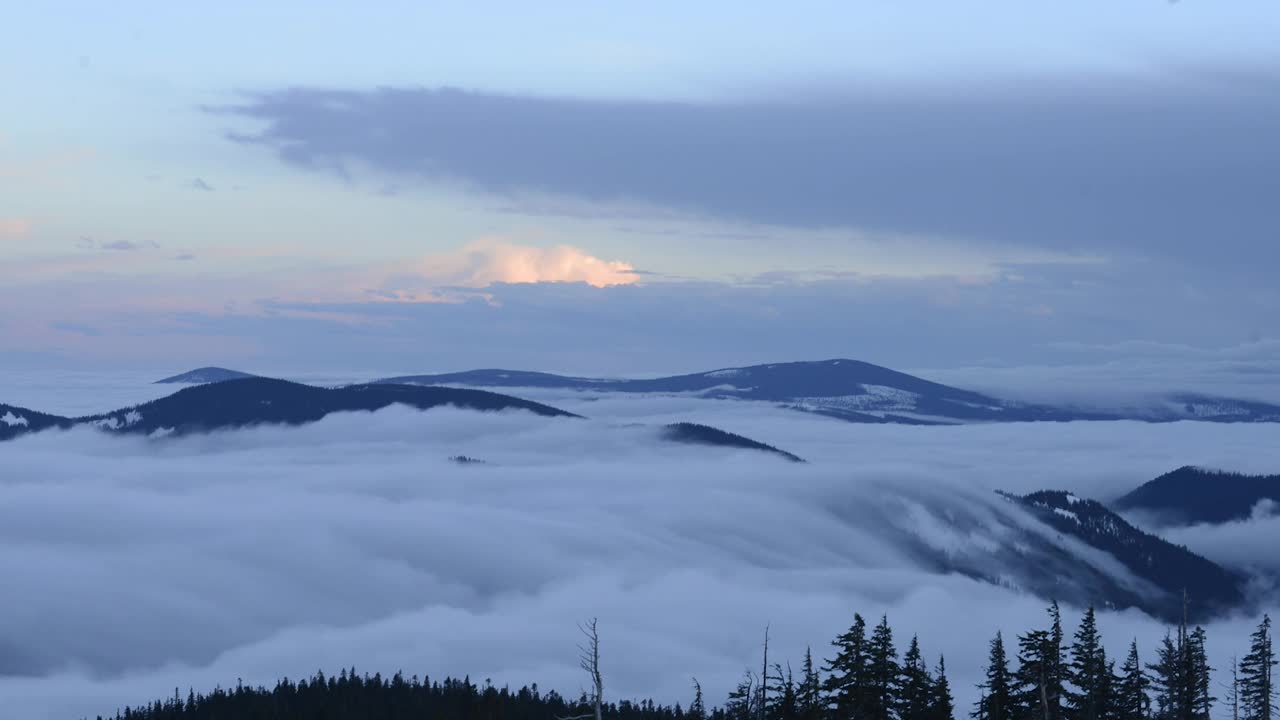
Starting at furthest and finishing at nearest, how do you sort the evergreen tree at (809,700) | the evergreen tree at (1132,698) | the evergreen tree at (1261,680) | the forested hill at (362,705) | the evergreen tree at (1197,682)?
the forested hill at (362,705) < the evergreen tree at (1261,680) < the evergreen tree at (1132,698) < the evergreen tree at (1197,682) < the evergreen tree at (809,700)

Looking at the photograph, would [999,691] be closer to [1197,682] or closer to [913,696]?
[913,696]

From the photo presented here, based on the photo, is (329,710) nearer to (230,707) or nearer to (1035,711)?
(230,707)

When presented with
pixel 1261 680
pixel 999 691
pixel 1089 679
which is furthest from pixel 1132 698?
pixel 999 691

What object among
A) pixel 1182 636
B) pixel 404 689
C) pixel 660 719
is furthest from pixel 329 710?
pixel 1182 636

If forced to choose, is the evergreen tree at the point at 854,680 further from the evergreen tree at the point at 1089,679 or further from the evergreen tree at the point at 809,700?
the evergreen tree at the point at 1089,679

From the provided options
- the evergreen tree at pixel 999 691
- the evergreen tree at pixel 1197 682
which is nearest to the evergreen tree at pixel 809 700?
the evergreen tree at pixel 999 691

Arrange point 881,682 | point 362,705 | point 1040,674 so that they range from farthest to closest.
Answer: point 362,705, point 881,682, point 1040,674

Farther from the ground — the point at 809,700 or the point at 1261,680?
the point at 1261,680

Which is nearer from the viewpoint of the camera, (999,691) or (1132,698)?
(999,691)

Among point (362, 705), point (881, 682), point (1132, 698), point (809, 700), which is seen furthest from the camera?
point (362, 705)
